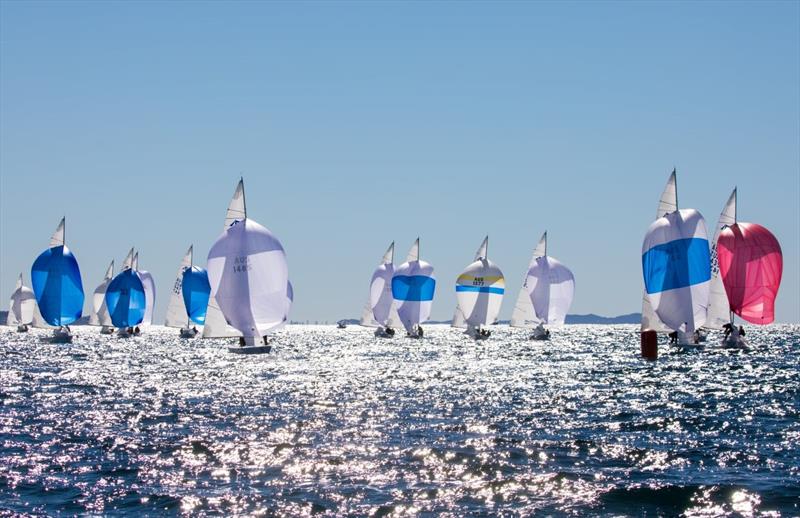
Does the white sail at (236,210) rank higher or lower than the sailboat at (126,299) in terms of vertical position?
higher

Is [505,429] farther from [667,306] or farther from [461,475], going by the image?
[667,306]

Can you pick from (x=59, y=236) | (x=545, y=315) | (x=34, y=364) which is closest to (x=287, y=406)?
(x=34, y=364)

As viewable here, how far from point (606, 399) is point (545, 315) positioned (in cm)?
5600

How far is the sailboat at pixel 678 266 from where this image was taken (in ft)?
170

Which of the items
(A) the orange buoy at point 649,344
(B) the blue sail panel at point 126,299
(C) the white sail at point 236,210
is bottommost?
(A) the orange buoy at point 649,344

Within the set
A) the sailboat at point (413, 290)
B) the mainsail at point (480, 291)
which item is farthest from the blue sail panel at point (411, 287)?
the mainsail at point (480, 291)

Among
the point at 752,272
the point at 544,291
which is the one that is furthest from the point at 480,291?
the point at 752,272

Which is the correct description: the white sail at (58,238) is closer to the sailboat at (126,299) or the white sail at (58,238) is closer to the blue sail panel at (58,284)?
the blue sail panel at (58,284)

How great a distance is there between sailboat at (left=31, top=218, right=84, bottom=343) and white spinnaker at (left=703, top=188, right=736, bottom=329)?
153 ft

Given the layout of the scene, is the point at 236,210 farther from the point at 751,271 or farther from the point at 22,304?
the point at 22,304

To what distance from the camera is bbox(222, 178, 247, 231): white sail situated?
159ft

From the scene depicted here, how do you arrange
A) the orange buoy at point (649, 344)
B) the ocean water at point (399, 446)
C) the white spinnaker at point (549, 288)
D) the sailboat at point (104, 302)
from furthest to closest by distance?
1. the sailboat at point (104, 302)
2. the white spinnaker at point (549, 288)
3. the orange buoy at point (649, 344)
4. the ocean water at point (399, 446)

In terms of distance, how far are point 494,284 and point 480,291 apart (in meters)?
1.72

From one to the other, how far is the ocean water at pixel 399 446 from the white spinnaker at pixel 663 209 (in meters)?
13.5
